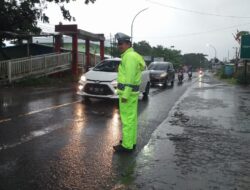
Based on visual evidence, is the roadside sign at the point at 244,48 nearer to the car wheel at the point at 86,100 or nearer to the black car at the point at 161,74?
the black car at the point at 161,74

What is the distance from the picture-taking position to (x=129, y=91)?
21.2ft

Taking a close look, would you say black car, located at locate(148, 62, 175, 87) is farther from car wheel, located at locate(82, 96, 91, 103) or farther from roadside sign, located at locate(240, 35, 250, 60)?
car wheel, located at locate(82, 96, 91, 103)

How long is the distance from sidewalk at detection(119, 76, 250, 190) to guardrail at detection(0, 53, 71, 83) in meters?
13.5

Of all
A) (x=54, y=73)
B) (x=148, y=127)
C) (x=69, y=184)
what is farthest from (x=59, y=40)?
(x=69, y=184)

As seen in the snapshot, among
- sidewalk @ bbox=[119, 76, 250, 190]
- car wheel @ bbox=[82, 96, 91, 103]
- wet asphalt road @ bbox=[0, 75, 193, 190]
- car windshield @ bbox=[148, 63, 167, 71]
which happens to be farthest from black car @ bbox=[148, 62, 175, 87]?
sidewalk @ bbox=[119, 76, 250, 190]

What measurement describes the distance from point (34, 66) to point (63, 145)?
1843cm

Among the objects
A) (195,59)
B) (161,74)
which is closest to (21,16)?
(161,74)

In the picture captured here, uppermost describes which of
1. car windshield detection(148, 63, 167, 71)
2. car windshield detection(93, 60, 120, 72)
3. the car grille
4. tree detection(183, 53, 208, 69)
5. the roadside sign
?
the roadside sign

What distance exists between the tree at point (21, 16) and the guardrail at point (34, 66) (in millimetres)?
2158

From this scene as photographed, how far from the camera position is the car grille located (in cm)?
1324

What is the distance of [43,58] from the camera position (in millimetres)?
25734

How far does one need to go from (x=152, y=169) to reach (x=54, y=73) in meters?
22.9

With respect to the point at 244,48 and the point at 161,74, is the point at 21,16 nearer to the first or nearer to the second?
the point at 161,74

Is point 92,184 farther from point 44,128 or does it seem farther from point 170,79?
point 170,79
